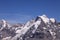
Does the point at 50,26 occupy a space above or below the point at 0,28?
below

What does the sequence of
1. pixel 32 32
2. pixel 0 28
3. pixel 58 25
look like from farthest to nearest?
pixel 0 28 < pixel 58 25 < pixel 32 32

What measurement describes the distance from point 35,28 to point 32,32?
2711mm

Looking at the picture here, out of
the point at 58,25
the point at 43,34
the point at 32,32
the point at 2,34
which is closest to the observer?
the point at 43,34

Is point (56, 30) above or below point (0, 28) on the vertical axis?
below

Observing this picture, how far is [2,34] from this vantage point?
12356 centimetres

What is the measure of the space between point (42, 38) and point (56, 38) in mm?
5058

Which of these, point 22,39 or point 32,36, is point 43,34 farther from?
point 22,39

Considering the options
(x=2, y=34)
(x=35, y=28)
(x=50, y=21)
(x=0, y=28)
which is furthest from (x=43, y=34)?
(x=0, y=28)

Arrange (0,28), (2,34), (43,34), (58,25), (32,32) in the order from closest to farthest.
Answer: (43,34), (32,32), (58,25), (2,34), (0,28)

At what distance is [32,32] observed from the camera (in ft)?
309

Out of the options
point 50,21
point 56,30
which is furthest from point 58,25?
point 56,30

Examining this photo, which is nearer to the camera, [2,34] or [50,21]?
[50,21]

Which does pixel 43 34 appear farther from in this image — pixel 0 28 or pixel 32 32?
pixel 0 28

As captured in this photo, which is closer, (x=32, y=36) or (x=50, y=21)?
(x=32, y=36)
